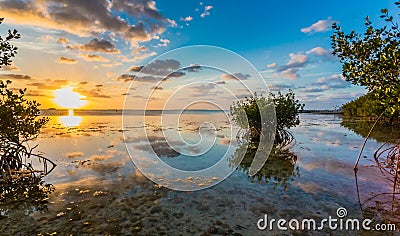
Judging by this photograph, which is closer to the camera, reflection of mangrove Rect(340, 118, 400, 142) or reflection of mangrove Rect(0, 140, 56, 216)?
reflection of mangrove Rect(0, 140, 56, 216)

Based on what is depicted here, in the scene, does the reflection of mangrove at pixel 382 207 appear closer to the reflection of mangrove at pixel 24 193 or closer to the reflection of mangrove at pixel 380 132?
the reflection of mangrove at pixel 24 193

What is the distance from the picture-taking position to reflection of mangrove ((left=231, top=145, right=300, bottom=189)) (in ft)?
33.5

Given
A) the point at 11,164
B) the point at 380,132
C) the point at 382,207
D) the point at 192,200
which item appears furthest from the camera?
the point at 380,132

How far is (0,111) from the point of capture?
9.98m

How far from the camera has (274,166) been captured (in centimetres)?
1235

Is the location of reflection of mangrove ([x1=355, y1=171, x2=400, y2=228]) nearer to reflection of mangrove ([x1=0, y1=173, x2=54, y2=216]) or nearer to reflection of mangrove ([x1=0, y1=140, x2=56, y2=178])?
reflection of mangrove ([x1=0, y1=173, x2=54, y2=216])

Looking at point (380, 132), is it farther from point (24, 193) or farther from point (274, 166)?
point (24, 193)

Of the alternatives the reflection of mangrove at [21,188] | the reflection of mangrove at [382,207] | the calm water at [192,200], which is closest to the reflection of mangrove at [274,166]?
the calm water at [192,200]

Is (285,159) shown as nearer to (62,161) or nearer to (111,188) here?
(111,188)

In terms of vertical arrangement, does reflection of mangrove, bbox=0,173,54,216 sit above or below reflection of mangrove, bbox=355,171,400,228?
below

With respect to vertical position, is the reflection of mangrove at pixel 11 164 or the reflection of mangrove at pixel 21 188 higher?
the reflection of mangrove at pixel 11 164

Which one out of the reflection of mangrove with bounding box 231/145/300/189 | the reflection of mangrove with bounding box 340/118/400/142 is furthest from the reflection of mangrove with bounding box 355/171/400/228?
the reflection of mangrove with bounding box 340/118/400/142

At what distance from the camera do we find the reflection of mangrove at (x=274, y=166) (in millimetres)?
10200

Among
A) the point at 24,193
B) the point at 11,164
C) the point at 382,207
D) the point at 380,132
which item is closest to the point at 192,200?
the point at 382,207
